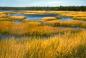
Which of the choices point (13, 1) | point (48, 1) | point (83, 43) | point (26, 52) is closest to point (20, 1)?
point (13, 1)

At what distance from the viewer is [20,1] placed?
1474 cm

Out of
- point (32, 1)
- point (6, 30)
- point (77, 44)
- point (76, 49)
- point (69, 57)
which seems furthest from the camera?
point (32, 1)

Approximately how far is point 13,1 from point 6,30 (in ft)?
7.66

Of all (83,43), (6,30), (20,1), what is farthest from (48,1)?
(83,43)

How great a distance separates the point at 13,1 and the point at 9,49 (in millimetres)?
9451

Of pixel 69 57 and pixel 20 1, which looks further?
pixel 20 1

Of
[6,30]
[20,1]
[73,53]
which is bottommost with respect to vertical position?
[6,30]

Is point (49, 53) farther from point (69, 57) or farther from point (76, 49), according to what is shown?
point (76, 49)

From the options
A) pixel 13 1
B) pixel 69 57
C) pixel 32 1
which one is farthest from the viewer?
pixel 32 1

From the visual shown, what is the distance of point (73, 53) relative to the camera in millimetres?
4930

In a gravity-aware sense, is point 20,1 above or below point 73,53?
below

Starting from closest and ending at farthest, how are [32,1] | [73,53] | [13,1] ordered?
1. [73,53]
2. [13,1]
3. [32,1]

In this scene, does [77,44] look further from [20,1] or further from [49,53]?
[20,1]

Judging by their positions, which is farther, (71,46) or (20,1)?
(20,1)
